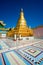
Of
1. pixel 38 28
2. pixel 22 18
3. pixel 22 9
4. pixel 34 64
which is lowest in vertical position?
pixel 34 64

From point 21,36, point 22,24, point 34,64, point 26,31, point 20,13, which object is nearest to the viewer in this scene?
point 34,64

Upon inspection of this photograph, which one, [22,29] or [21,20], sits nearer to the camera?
[22,29]

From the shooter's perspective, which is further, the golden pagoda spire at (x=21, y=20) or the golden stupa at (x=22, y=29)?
the golden pagoda spire at (x=21, y=20)

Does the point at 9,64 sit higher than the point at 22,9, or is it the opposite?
the point at 22,9

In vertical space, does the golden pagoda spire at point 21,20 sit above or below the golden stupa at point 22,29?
above

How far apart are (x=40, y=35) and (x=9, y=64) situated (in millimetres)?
9087

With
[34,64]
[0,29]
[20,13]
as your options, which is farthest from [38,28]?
[34,64]

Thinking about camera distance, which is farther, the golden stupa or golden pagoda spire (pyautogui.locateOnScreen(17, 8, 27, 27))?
golden pagoda spire (pyautogui.locateOnScreen(17, 8, 27, 27))

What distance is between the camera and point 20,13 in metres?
12.6

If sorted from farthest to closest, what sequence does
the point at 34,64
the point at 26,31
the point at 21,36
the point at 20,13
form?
the point at 20,13, the point at 26,31, the point at 21,36, the point at 34,64

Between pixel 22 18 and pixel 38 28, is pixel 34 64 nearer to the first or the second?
pixel 38 28

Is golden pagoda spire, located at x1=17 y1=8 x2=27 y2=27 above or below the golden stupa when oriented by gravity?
above

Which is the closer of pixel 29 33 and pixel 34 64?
pixel 34 64

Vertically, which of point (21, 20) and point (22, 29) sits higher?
point (21, 20)
